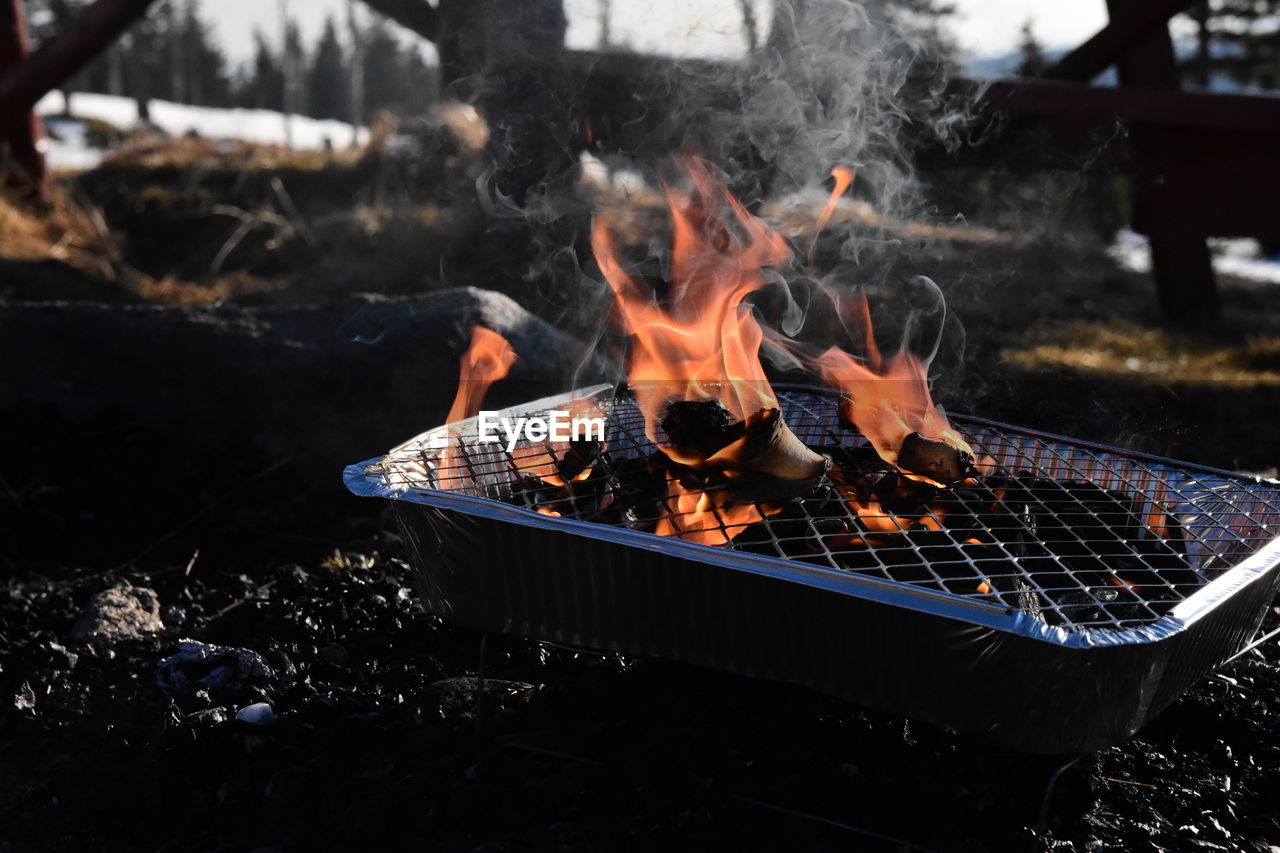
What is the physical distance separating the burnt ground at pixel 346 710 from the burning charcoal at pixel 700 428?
0.63m

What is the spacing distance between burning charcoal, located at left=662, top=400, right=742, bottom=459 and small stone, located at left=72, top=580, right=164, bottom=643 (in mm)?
1803

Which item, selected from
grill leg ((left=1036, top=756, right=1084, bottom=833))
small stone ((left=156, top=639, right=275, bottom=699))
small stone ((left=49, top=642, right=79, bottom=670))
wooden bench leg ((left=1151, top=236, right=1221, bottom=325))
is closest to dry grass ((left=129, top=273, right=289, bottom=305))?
small stone ((left=49, top=642, right=79, bottom=670))

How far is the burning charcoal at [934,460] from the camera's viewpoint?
7.89ft

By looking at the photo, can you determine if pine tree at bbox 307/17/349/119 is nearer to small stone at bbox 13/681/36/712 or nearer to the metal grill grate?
small stone at bbox 13/681/36/712

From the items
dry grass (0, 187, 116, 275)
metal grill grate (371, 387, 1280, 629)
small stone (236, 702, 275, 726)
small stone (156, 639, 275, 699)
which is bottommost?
dry grass (0, 187, 116, 275)

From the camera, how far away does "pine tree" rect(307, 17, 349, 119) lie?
58688 millimetres

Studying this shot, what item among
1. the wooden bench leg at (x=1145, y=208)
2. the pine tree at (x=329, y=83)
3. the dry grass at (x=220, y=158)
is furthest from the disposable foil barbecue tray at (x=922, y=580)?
the pine tree at (x=329, y=83)

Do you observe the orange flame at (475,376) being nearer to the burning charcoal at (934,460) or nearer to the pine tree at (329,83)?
the burning charcoal at (934,460)

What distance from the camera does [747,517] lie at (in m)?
2.28

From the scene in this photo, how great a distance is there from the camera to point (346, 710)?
251 cm

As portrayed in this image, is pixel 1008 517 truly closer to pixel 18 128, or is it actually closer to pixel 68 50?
pixel 68 50

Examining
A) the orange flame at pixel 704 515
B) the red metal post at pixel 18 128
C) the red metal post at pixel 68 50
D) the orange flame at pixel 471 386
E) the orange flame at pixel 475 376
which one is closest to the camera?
the orange flame at pixel 704 515

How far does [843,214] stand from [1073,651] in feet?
29.7

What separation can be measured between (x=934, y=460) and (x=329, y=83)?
63226mm
